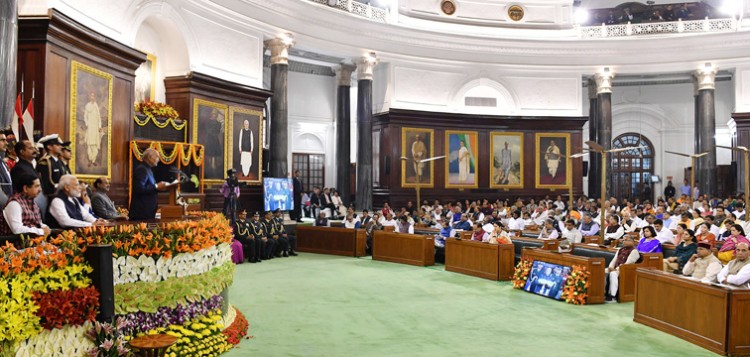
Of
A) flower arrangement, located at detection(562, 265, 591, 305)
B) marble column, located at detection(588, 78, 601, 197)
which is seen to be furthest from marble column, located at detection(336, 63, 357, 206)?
flower arrangement, located at detection(562, 265, 591, 305)

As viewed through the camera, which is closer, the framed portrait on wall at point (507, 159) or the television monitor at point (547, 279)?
the television monitor at point (547, 279)

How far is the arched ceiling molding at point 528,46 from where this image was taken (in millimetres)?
20281

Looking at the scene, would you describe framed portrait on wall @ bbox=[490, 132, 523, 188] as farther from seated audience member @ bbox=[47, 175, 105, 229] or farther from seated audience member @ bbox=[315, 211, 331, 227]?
seated audience member @ bbox=[47, 175, 105, 229]

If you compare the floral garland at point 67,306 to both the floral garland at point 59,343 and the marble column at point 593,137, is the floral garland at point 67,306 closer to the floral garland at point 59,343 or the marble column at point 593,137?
the floral garland at point 59,343

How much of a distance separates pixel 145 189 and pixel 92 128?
530 cm

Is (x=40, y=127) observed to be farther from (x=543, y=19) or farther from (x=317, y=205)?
(x=543, y=19)

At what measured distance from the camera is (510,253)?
1205cm

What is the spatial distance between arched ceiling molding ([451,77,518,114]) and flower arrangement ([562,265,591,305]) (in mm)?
14147

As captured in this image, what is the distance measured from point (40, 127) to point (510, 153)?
57.3 ft

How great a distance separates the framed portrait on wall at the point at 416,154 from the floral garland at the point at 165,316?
15.8 meters

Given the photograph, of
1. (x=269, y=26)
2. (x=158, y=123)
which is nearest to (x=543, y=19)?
(x=269, y=26)

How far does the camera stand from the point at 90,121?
11.6 meters

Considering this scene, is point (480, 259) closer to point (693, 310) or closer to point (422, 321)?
point (422, 321)

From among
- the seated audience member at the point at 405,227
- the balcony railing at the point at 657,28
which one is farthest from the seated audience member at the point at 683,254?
the balcony railing at the point at 657,28
